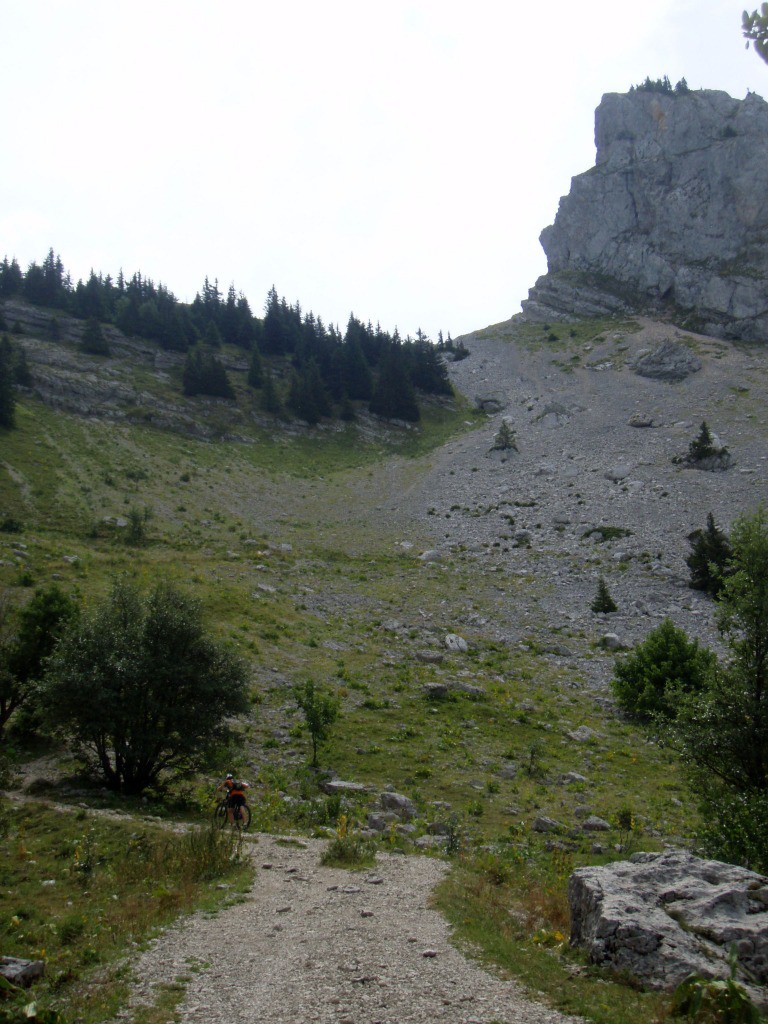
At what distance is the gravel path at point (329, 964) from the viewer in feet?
24.9

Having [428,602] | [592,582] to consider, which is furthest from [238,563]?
[592,582]

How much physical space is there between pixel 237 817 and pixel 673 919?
10872 mm

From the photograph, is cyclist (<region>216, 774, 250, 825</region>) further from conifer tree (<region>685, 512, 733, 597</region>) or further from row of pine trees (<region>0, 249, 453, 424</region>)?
row of pine trees (<region>0, 249, 453, 424</region>)

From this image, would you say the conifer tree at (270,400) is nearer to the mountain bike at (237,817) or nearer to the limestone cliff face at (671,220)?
the limestone cliff face at (671,220)

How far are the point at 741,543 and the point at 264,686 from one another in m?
18.4

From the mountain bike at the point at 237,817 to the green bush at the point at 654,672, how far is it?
16.5 m

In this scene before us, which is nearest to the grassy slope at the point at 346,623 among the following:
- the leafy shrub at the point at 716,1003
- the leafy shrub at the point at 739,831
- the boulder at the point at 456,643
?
the boulder at the point at 456,643

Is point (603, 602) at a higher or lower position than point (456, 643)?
higher

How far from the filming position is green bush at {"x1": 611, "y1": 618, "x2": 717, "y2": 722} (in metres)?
26.6

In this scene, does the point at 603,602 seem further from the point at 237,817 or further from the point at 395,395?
the point at 395,395

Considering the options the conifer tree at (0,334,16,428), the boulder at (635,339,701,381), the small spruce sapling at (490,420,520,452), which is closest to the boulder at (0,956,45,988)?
the conifer tree at (0,334,16,428)

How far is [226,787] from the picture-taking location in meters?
16.8

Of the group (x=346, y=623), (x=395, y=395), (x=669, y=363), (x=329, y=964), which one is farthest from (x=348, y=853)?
(x=669, y=363)

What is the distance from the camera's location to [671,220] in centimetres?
12712
